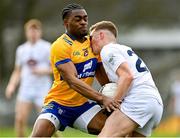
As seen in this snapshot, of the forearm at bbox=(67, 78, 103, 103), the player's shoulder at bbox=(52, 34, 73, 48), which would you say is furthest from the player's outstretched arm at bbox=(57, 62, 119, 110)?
the player's shoulder at bbox=(52, 34, 73, 48)

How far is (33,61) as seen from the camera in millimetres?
16000

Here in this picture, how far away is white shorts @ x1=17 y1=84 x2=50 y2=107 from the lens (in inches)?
627

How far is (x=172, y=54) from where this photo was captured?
47531 mm

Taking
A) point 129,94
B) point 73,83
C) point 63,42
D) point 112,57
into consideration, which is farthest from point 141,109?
point 63,42

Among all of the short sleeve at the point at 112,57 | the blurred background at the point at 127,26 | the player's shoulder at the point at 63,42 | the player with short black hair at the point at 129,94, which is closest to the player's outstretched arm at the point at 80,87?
the player with short black hair at the point at 129,94

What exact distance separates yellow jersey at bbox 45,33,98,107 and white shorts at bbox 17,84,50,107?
18.3ft

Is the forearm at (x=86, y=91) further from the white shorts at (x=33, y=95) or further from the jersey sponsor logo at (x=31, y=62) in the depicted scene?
the jersey sponsor logo at (x=31, y=62)

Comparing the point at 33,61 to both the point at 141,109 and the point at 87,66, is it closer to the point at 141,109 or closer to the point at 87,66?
the point at 87,66

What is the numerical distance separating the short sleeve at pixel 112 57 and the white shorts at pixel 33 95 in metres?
6.36

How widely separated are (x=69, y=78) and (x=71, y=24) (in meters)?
0.71

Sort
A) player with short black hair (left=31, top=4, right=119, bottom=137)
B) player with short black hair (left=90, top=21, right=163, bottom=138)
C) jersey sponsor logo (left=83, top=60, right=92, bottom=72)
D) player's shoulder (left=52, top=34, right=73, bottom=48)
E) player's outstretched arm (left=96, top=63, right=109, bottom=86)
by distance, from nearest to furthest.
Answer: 1. player with short black hair (left=90, top=21, right=163, bottom=138)
2. player with short black hair (left=31, top=4, right=119, bottom=137)
3. player's shoulder (left=52, top=34, right=73, bottom=48)
4. jersey sponsor logo (left=83, top=60, right=92, bottom=72)
5. player's outstretched arm (left=96, top=63, right=109, bottom=86)

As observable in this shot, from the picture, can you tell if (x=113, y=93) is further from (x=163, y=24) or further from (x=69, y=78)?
(x=163, y=24)

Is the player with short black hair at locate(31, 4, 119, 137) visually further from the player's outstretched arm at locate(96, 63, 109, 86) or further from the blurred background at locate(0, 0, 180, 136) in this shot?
the blurred background at locate(0, 0, 180, 136)

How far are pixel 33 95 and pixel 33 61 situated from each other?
662 millimetres
